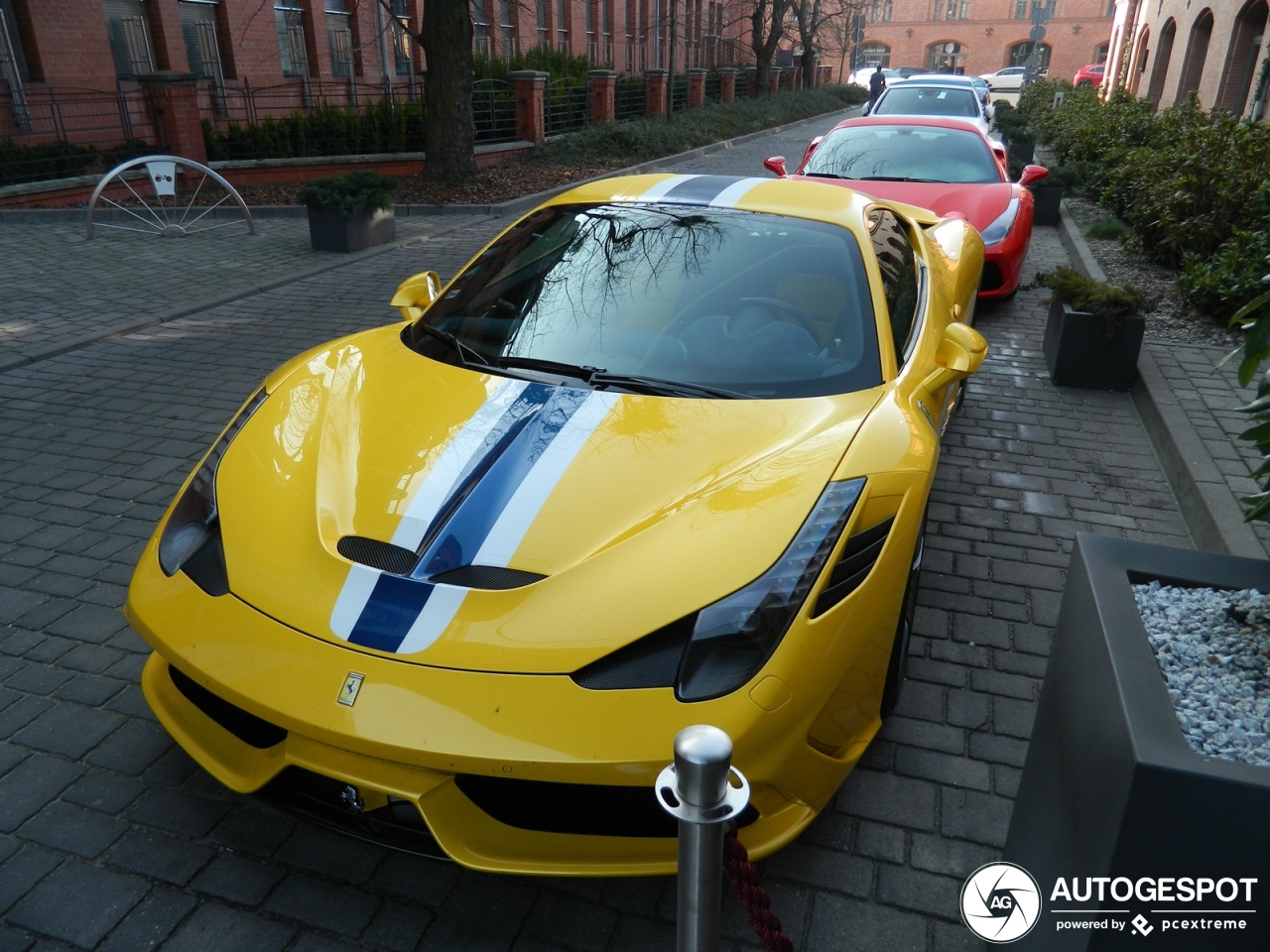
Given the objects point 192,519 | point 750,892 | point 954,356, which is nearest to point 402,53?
point 954,356

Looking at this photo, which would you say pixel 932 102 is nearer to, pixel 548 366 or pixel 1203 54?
pixel 548 366

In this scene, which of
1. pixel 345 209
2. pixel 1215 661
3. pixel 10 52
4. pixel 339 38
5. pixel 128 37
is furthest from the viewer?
pixel 339 38

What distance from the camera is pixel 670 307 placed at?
11.3 ft

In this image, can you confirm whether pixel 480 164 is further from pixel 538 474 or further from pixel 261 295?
pixel 538 474

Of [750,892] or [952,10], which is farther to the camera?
[952,10]

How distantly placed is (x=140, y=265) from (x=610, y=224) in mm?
7707

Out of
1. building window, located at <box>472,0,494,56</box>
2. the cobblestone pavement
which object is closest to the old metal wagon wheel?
the cobblestone pavement

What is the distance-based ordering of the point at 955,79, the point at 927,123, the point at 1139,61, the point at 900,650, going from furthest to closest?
1. the point at 1139,61
2. the point at 955,79
3. the point at 927,123
4. the point at 900,650

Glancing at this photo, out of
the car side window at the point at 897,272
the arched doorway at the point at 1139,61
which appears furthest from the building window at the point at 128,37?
the arched doorway at the point at 1139,61

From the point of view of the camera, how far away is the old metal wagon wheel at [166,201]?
11223 mm

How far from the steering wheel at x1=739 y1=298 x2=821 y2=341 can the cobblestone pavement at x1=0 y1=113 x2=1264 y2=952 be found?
1.24 meters

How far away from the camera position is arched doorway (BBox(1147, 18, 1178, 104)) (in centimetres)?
2631

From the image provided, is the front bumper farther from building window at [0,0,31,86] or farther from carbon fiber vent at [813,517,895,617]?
building window at [0,0,31,86]

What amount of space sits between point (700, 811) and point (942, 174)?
8199 mm
